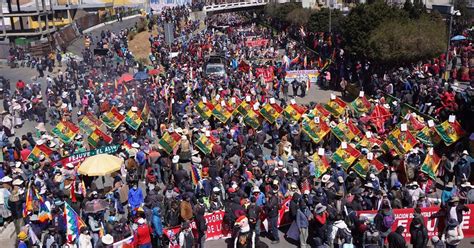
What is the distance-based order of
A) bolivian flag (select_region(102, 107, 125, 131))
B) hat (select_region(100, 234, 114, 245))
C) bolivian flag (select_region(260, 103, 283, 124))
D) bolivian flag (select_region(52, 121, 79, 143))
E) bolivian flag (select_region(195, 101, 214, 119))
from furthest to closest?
bolivian flag (select_region(195, 101, 214, 119))
bolivian flag (select_region(102, 107, 125, 131))
bolivian flag (select_region(260, 103, 283, 124))
bolivian flag (select_region(52, 121, 79, 143))
hat (select_region(100, 234, 114, 245))

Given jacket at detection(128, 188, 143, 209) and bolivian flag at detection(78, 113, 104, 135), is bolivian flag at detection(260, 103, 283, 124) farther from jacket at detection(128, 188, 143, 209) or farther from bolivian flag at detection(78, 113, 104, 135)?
jacket at detection(128, 188, 143, 209)

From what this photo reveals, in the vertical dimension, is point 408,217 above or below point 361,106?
below

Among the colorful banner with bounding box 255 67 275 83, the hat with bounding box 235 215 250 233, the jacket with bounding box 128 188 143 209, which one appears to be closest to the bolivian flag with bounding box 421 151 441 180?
the hat with bounding box 235 215 250 233

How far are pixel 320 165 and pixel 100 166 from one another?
5.80m

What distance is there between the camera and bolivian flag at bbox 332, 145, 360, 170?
48.6ft

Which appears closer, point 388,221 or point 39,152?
point 388,221

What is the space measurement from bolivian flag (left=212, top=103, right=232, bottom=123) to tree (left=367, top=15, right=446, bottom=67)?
1026cm

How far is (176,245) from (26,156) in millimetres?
7775

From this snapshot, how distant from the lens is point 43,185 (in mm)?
13617

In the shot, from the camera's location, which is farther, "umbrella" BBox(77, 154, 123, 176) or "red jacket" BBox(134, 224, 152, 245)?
"umbrella" BBox(77, 154, 123, 176)

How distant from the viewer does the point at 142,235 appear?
10953 mm

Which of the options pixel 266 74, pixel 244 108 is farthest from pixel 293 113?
pixel 266 74

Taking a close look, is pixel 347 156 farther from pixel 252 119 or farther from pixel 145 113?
pixel 145 113

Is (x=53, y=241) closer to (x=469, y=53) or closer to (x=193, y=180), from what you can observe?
(x=193, y=180)
